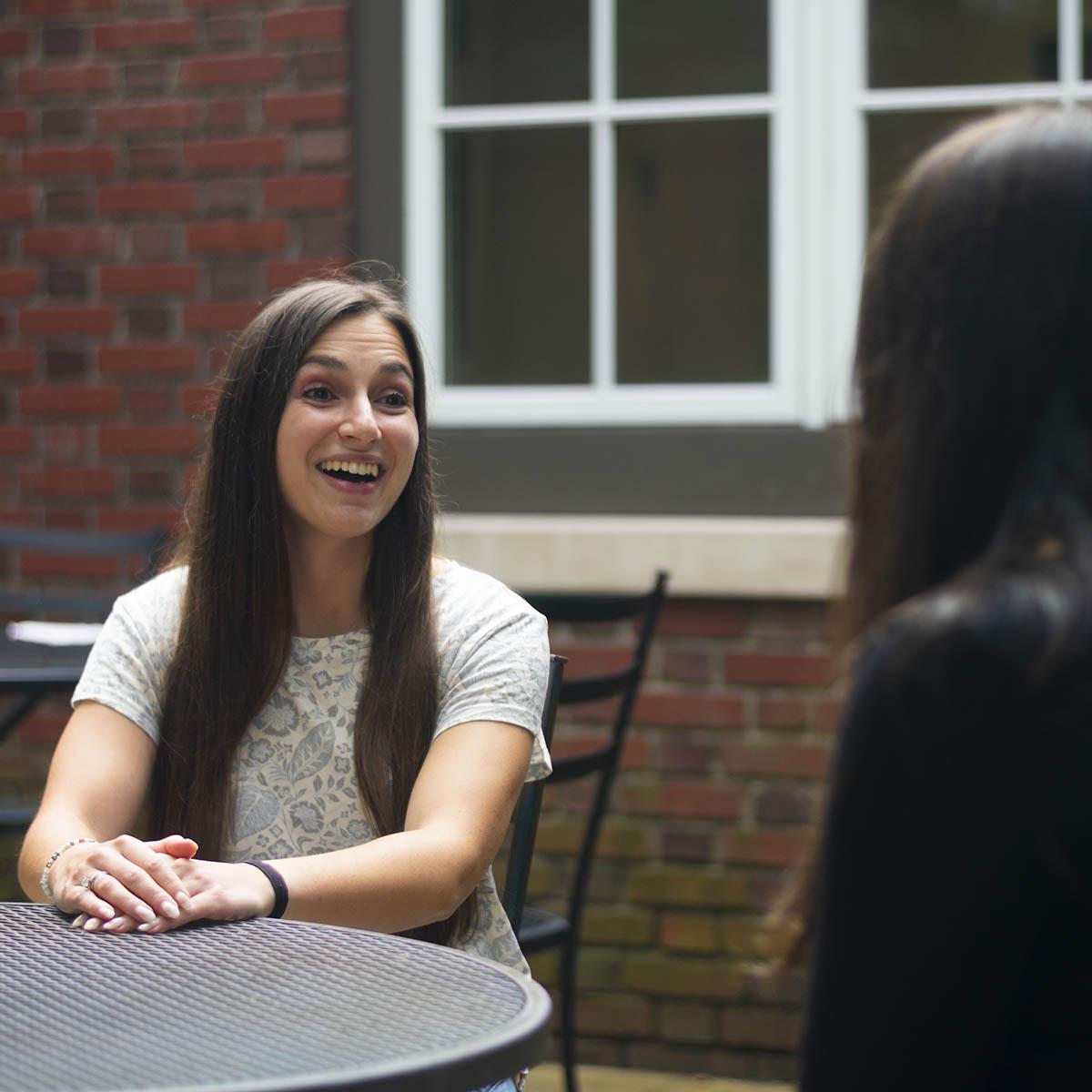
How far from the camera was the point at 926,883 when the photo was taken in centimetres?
98

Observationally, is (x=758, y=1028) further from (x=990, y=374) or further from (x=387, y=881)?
(x=990, y=374)

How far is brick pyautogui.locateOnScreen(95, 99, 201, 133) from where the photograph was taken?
3957mm

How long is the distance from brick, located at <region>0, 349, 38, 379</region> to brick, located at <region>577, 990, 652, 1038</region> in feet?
6.34

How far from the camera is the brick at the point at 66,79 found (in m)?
4.01

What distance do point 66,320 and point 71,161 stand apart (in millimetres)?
371

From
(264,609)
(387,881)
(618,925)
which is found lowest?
(618,925)

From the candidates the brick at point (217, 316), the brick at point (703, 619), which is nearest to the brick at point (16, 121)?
the brick at point (217, 316)

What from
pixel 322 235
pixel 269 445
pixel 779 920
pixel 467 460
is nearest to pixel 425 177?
pixel 322 235

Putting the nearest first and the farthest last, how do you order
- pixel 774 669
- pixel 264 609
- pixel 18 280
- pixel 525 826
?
pixel 264 609 < pixel 525 826 < pixel 774 669 < pixel 18 280

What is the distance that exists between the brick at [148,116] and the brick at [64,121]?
0.13 ft

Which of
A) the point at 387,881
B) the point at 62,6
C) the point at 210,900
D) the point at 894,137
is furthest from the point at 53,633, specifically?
the point at 894,137

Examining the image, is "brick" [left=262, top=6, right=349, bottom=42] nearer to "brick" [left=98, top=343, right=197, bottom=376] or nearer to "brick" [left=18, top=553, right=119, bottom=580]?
"brick" [left=98, top=343, right=197, bottom=376]

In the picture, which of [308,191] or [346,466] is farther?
[308,191]

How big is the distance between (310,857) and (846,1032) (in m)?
0.93
